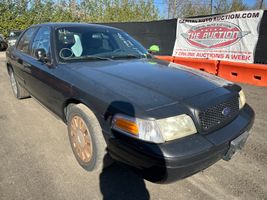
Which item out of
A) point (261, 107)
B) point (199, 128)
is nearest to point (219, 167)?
point (199, 128)

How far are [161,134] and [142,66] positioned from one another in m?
1.34

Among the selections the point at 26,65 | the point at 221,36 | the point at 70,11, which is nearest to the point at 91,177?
the point at 26,65

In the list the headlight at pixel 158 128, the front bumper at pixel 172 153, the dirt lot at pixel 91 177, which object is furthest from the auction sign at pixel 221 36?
the headlight at pixel 158 128

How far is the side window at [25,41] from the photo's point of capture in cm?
440

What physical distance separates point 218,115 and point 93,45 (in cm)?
204

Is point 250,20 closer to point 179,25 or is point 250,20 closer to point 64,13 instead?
point 179,25

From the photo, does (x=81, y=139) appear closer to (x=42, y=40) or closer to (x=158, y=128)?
(x=158, y=128)

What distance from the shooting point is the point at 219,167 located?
293cm

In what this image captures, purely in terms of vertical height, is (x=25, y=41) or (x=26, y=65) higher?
(x=25, y=41)

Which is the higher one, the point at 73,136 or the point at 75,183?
the point at 73,136

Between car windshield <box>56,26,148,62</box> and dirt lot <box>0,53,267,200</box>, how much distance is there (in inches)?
49.9

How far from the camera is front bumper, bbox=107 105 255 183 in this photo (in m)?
2.00

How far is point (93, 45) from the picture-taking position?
3518 millimetres

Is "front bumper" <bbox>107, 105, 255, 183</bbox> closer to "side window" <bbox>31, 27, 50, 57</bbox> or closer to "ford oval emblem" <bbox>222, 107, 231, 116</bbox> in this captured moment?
"ford oval emblem" <bbox>222, 107, 231, 116</bbox>
